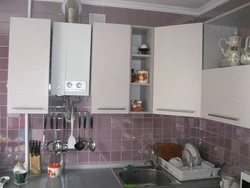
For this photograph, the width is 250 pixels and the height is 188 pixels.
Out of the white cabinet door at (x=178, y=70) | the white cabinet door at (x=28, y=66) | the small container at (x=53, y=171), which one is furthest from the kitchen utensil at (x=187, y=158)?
the white cabinet door at (x=28, y=66)

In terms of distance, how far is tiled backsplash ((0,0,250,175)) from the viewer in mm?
1929

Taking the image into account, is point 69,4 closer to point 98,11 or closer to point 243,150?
point 98,11

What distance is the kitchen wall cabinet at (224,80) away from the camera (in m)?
1.42

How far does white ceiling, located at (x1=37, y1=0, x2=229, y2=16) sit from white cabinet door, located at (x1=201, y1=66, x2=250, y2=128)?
74 centimetres

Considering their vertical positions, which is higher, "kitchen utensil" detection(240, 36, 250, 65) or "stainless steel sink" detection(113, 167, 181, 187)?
"kitchen utensil" detection(240, 36, 250, 65)

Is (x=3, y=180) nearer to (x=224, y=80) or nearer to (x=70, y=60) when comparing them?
(x=70, y=60)

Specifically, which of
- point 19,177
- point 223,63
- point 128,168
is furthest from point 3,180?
point 223,63

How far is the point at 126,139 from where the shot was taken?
223cm

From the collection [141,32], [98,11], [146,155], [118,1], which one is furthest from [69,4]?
[146,155]

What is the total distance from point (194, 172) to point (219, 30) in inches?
42.8

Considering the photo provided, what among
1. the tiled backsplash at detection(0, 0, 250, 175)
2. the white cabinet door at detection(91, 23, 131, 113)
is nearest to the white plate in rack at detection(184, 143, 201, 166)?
the tiled backsplash at detection(0, 0, 250, 175)

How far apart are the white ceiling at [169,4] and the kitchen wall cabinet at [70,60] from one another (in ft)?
1.47

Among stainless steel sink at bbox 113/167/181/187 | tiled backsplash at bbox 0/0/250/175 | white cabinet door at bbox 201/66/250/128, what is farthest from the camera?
stainless steel sink at bbox 113/167/181/187

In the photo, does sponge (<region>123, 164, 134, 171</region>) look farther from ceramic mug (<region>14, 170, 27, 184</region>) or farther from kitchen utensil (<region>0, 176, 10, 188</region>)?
kitchen utensil (<region>0, 176, 10, 188</region>)
